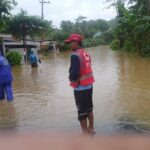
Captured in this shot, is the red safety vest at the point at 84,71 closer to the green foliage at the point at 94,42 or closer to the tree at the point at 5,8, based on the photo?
the tree at the point at 5,8

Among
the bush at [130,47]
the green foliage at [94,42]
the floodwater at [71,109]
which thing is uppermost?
the floodwater at [71,109]

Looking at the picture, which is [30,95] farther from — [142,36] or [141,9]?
[142,36]

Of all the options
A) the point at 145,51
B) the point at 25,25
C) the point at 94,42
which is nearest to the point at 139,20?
the point at 145,51

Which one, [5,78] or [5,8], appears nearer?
Answer: [5,78]

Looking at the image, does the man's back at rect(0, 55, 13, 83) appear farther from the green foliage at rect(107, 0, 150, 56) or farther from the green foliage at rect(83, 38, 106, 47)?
the green foliage at rect(83, 38, 106, 47)

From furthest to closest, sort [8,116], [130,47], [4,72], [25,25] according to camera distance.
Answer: [25,25], [130,47], [8,116], [4,72]

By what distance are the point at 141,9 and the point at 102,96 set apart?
63.4 ft

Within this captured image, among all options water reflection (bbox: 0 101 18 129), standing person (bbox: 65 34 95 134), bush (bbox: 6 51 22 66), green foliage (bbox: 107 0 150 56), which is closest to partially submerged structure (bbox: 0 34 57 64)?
bush (bbox: 6 51 22 66)

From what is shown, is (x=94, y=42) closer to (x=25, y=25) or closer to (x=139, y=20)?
(x=25, y=25)

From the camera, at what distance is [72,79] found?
610 centimetres

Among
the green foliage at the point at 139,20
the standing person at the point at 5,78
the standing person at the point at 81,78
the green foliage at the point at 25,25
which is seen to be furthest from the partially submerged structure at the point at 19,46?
the standing person at the point at 81,78

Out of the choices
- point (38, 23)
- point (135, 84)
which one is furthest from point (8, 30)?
point (135, 84)

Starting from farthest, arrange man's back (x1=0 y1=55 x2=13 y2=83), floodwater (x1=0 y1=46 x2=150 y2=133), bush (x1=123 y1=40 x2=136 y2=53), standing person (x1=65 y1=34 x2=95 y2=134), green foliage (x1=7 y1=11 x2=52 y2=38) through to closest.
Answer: green foliage (x1=7 y1=11 x2=52 y2=38)
bush (x1=123 y1=40 x2=136 y2=53)
man's back (x1=0 y1=55 x2=13 y2=83)
floodwater (x1=0 y1=46 x2=150 y2=133)
standing person (x1=65 y1=34 x2=95 y2=134)

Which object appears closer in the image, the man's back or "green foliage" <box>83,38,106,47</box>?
the man's back
